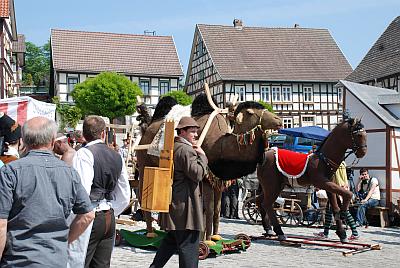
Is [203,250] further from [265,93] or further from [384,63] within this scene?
Result: [265,93]

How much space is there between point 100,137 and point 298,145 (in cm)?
1883

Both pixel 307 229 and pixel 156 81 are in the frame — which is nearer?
pixel 307 229

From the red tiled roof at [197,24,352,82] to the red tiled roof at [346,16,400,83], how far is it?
7.76 meters

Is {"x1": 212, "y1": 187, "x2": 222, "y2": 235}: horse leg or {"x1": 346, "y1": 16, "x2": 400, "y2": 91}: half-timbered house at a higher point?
{"x1": 346, "y1": 16, "x2": 400, "y2": 91}: half-timbered house

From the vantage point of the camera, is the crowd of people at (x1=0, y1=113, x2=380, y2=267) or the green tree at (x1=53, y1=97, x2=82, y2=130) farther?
the green tree at (x1=53, y1=97, x2=82, y2=130)

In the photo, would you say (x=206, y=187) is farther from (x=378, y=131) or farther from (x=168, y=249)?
(x=378, y=131)

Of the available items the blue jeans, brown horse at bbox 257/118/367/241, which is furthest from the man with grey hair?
the blue jeans

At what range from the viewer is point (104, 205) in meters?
6.05

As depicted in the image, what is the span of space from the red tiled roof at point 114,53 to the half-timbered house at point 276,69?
3.52 meters

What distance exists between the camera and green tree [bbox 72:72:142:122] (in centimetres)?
4884

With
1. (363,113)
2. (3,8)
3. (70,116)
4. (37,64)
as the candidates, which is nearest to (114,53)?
(70,116)

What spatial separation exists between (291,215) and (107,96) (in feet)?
112

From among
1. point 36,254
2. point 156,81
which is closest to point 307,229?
point 36,254

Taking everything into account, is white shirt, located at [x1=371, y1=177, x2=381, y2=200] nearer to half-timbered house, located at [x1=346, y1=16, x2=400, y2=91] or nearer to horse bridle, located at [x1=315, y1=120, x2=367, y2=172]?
horse bridle, located at [x1=315, y1=120, x2=367, y2=172]
